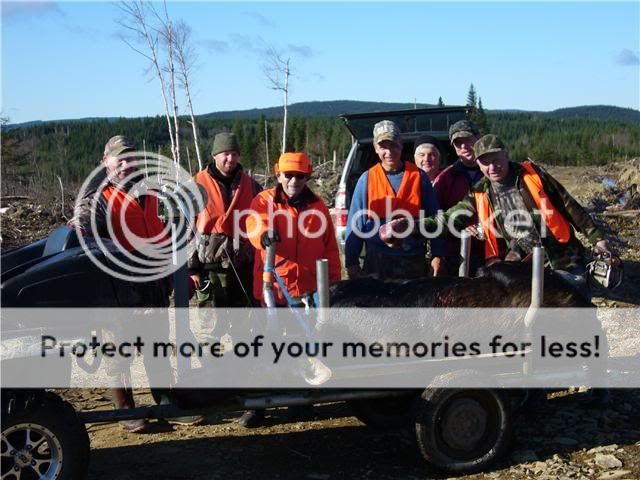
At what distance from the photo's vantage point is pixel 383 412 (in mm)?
5168

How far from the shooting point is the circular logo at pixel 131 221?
4.33 metres

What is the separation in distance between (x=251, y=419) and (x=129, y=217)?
5.45 ft

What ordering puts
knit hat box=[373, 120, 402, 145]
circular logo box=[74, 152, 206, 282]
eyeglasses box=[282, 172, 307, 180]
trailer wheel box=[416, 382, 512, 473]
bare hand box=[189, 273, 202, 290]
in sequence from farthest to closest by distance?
bare hand box=[189, 273, 202, 290] < knit hat box=[373, 120, 402, 145] < eyeglasses box=[282, 172, 307, 180] < circular logo box=[74, 152, 206, 282] < trailer wheel box=[416, 382, 512, 473]

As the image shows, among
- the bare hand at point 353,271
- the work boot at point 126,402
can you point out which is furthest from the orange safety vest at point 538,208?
the work boot at point 126,402

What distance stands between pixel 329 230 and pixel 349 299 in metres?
0.73

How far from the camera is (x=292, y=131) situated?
105500 millimetres

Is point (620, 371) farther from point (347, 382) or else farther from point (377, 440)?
point (347, 382)

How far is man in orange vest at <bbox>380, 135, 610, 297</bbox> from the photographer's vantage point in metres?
4.92

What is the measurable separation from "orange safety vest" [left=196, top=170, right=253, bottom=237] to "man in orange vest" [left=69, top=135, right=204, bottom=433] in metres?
0.55

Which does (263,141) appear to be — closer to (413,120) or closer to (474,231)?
(413,120)

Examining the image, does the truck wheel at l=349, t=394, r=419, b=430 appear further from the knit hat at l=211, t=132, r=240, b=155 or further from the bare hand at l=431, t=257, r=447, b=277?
the knit hat at l=211, t=132, r=240, b=155

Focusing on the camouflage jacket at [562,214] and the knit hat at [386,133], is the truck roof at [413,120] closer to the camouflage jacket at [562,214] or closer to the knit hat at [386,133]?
the knit hat at [386,133]

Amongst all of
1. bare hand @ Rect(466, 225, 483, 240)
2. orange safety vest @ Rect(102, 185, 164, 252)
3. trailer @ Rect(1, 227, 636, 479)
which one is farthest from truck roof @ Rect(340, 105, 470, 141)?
trailer @ Rect(1, 227, 636, 479)

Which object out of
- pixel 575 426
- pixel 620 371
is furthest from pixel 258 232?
pixel 620 371
